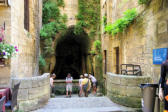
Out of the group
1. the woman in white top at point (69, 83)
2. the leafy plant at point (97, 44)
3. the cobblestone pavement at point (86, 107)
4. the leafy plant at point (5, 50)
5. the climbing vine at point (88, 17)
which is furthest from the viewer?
the climbing vine at point (88, 17)

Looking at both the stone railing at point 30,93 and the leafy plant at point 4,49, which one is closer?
the leafy plant at point 4,49

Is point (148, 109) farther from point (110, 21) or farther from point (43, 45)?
point (43, 45)

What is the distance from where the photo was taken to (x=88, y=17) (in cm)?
1257

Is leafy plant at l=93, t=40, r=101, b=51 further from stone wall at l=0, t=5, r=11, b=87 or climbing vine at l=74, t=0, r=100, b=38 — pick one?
stone wall at l=0, t=5, r=11, b=87

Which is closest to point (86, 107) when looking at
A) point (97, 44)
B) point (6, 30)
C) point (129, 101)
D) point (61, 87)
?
point (129, 101)

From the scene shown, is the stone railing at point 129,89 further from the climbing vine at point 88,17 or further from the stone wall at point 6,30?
the climbing vine at point 88,17

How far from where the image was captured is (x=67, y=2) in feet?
40.6

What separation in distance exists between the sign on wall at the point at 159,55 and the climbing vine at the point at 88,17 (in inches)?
328

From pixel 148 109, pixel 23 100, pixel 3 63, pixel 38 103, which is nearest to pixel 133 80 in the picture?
pixel 148 109

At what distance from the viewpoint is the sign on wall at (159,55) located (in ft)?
13.2

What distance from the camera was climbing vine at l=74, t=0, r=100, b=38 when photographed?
12453 mm

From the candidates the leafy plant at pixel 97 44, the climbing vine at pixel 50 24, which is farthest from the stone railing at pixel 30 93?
the leafy plant at pixel 97 44

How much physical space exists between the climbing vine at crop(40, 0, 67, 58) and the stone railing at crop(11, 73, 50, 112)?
652 centimetres

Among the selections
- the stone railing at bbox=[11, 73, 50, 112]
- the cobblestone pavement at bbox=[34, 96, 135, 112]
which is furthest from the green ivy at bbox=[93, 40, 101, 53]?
the stone railing at bbox=[11, 73, 50, 112]
